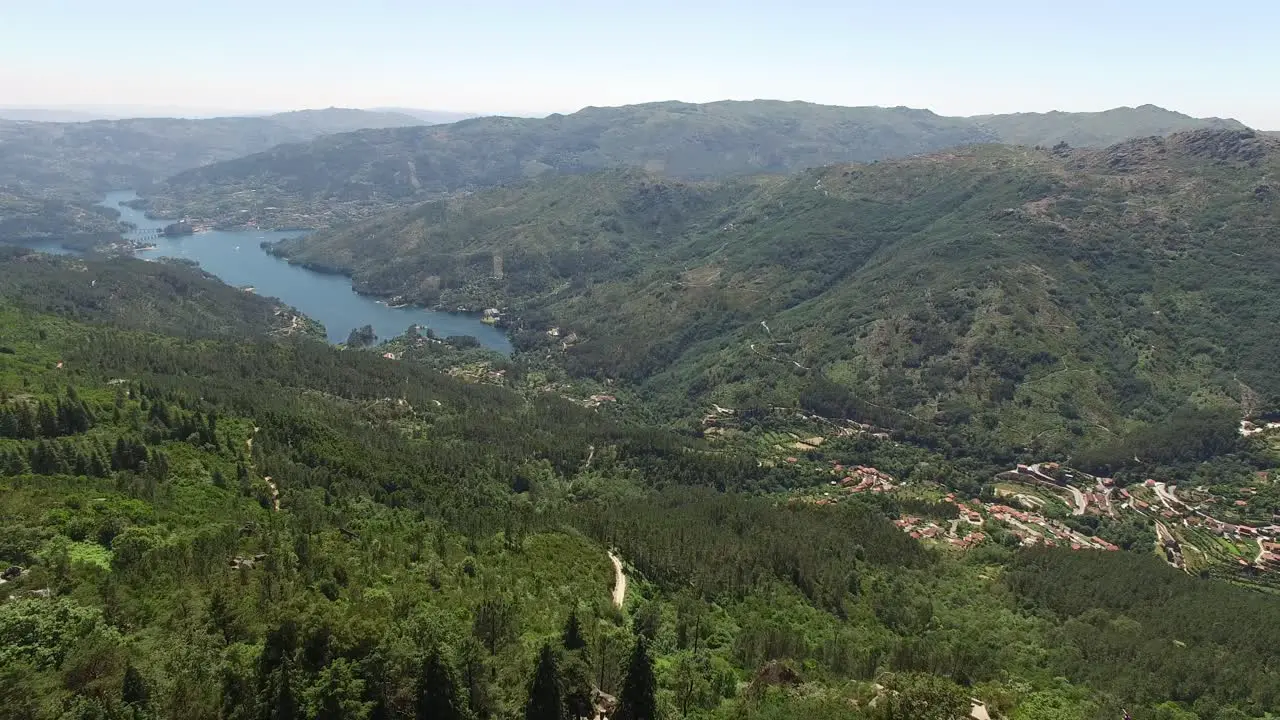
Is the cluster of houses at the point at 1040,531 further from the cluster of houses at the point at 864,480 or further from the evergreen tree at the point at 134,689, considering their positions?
the evergreen tree at the point at 134,689

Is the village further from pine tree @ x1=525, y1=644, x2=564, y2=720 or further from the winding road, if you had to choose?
pine tree @ x1=525, y1=644, x2=564, y2=720

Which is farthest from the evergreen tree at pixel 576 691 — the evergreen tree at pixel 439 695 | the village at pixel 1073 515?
the village at pixel 1073 515

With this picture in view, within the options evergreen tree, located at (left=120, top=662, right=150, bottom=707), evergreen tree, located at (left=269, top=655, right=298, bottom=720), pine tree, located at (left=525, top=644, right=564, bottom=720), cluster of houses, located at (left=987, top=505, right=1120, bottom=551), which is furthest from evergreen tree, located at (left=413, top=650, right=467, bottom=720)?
cluster of houses, located at (left=987, top=505, right=1120, bottom=551)

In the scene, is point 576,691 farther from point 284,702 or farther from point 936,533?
point 936,533

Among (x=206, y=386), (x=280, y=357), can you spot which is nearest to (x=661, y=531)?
(x=206, y=386)

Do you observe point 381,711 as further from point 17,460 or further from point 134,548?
point 17,460

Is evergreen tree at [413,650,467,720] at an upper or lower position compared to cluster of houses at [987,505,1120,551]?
upper
